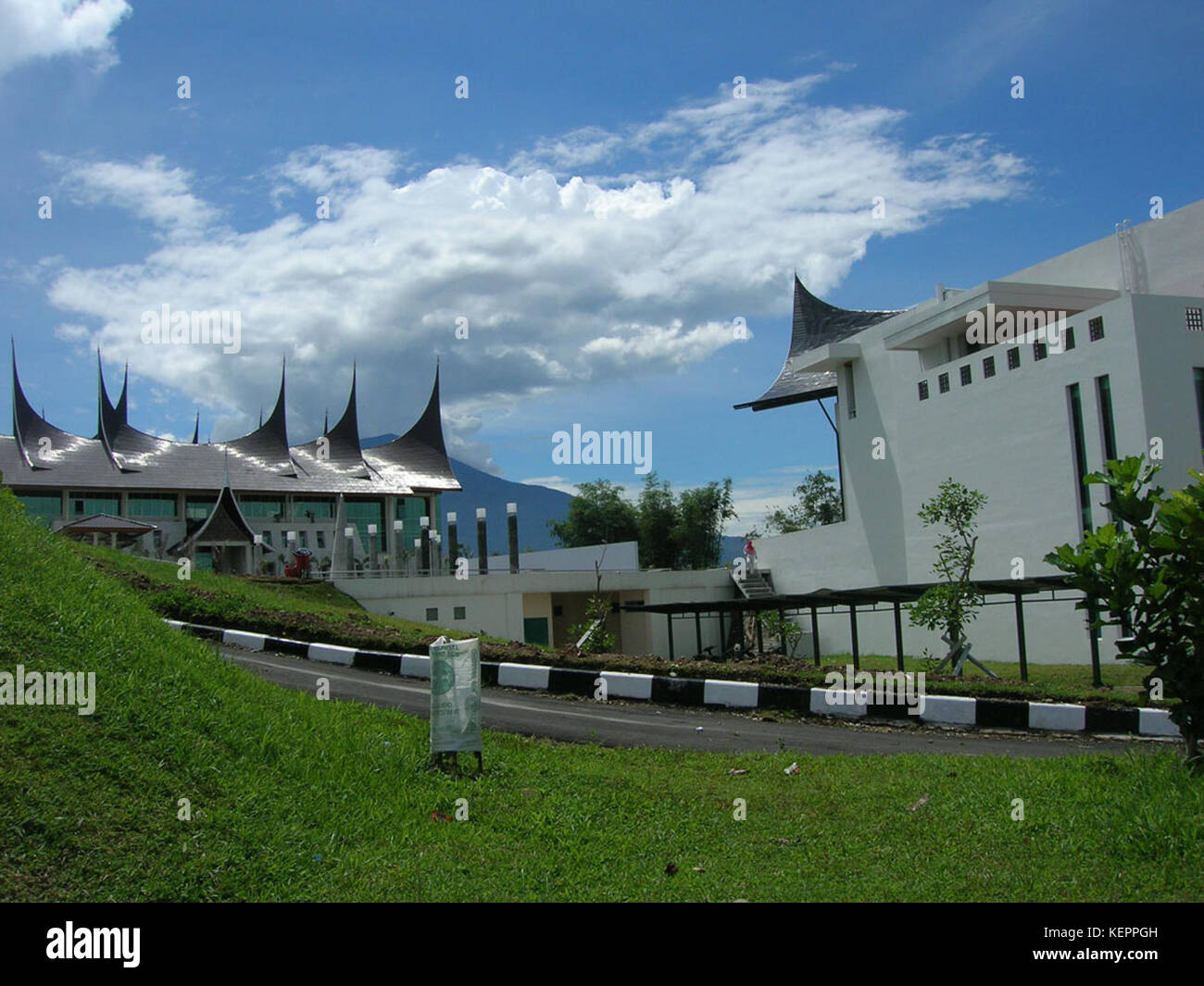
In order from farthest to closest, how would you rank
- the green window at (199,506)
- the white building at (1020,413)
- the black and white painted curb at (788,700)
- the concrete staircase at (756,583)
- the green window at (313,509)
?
1. the green window at (313,509)
2. the green window at (199,506)
3. the concrete staircase at (756,583)
4. the white building at (1020,413)
5. the black and white painted curb at (788,700)

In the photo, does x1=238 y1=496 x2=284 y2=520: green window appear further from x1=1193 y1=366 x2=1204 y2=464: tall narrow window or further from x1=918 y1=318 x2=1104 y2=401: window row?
x1=1193 y1=366 x2=1204 y2=464: tall narrow window

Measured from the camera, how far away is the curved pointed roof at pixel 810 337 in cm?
3731

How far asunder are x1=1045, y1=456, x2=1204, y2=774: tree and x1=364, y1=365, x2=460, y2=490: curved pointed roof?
5745 centimetres

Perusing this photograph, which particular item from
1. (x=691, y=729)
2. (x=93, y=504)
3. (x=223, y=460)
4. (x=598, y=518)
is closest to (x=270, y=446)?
(x=223, y=460)

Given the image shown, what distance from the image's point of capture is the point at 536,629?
3556 centimetres

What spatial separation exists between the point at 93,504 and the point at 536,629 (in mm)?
28194

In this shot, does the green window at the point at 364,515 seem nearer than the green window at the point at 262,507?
No

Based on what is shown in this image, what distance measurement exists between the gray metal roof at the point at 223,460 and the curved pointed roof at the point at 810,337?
28.8 meters

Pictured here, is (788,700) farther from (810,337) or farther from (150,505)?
(150,505)

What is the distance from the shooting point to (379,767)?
7.06 meters

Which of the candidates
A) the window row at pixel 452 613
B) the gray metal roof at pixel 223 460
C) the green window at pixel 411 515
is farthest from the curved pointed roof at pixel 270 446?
the window row at pixel 452 613

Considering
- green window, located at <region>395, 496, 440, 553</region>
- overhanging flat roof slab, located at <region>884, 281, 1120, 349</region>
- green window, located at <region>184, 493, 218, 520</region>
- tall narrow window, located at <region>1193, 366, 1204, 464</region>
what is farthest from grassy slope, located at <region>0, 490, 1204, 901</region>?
green window, located at <region>395, 496, 440, 553</region>

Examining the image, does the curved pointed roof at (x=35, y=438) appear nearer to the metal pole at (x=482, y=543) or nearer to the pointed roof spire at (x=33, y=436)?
the pointed roof spire at (x=33, y=436)

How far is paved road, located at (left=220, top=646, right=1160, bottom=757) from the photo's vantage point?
32.3ft
